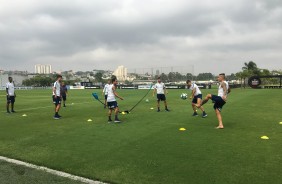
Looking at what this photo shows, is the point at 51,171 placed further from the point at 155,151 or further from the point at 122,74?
the point at 122,74

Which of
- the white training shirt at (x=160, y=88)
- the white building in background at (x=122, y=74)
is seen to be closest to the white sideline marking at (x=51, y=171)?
the white training shirt at (x=160, y=88)

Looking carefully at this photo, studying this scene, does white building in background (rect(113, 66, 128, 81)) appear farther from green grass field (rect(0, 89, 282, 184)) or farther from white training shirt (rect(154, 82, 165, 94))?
green grass field (rect(0, 89, 282, 184))

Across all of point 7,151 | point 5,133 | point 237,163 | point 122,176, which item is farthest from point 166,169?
point 5,133

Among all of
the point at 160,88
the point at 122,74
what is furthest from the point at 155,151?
the point at 122,74

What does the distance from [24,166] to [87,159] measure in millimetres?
1422

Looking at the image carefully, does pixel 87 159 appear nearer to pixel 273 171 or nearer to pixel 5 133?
pixel 273 171

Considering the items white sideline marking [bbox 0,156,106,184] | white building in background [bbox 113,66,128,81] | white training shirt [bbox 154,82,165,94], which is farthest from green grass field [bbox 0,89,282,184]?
white building in background [bbox 113,66,128,81]

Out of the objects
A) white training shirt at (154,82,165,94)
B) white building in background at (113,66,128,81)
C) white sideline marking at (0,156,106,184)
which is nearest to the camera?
white sideline marking at (0,156,106,184)

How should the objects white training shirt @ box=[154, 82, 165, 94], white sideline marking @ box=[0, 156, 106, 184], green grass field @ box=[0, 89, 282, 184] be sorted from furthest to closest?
white training shirt @ box=[154, 82, 165, 94], green grass field @ box=[0, 89, 282, 184], white sideline marking @ box=[0, 156, 106, 184]

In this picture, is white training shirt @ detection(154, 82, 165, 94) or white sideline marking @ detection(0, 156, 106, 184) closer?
white sideline marking @ detection(0, 156, 106, 184)

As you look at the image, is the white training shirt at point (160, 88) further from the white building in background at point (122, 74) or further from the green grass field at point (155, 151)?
the white building in background at point (122, 74)

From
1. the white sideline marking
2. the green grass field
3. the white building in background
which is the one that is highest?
the white building in background

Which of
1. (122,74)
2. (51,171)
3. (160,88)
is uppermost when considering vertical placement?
(122,74)

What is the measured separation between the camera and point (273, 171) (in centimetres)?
593
